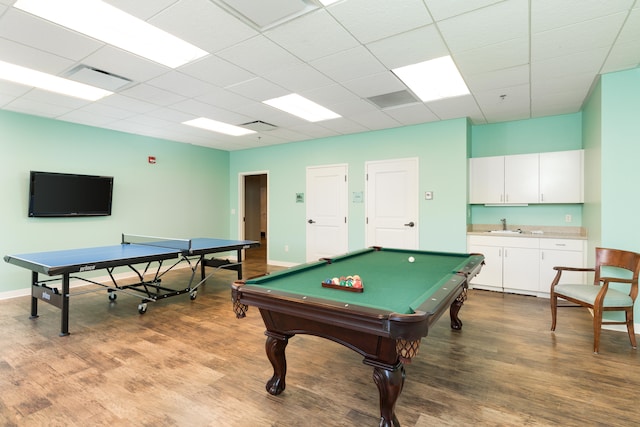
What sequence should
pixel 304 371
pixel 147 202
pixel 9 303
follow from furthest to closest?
1. pixel 147 202
2. pixel 9 303
3. pixel 304 371

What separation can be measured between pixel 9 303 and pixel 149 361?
308 cm

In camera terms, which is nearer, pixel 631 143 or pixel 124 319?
pixel 631 143

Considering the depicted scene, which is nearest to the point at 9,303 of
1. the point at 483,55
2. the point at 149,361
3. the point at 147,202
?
the point at 147,202

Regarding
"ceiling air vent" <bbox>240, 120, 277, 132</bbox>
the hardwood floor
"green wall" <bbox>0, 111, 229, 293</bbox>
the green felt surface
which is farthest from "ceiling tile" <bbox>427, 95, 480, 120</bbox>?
"green wall" <bbox>0, 111, 229, 293</bbox>

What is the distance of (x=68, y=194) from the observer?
4.83m

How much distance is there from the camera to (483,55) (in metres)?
2.83

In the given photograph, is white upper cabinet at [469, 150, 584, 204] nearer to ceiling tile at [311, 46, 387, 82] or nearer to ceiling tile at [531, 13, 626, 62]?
ceiling tile at [531, 13, 626, 62]

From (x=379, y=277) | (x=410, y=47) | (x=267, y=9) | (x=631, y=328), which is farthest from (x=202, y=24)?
(x=631, y=328)

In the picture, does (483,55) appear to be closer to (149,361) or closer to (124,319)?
(149,361)

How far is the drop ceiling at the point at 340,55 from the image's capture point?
2.20 m

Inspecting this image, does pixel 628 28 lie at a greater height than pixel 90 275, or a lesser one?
greater

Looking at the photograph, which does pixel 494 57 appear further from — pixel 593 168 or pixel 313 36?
pixel 593 168

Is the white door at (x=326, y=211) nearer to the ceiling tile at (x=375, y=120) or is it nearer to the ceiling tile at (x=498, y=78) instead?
the ceiling tile at (x=375, y=120)

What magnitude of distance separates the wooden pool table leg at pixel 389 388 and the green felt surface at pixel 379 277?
32 centimetres
